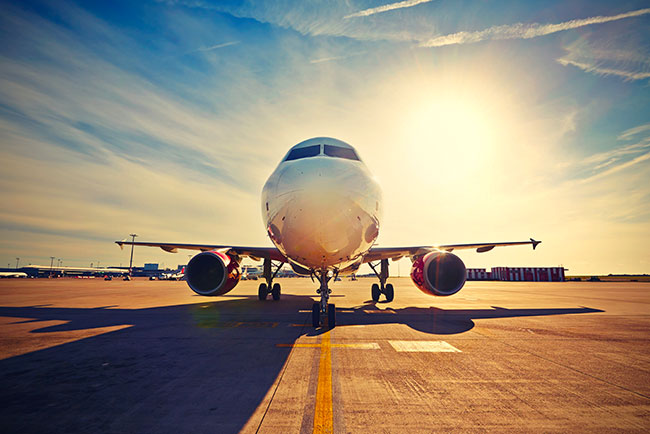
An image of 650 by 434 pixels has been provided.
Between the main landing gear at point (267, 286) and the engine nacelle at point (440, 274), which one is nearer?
the engine nacelle at point (440, 274)

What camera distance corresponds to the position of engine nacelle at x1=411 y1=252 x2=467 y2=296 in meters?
9.32

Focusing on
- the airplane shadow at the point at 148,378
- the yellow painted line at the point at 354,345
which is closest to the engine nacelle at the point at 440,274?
the airplane shadow at the point at 148,378

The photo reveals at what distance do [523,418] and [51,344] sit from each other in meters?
7.50

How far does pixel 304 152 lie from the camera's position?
738 centimetres

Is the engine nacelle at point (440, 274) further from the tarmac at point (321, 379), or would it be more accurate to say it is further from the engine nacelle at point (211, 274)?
the engine nacelle at point (211, 274)

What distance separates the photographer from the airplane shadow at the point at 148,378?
2.73m

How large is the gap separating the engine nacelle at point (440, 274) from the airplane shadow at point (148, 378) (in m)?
1.94

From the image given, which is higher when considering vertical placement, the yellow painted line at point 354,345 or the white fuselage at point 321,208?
the white fuselage at point 321,208

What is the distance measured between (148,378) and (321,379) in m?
2.24

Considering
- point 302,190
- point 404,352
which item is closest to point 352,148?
point 302,190

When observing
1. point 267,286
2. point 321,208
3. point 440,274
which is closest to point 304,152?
point 321,208

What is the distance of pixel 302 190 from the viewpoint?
5871 mm

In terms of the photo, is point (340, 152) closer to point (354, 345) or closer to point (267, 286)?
point (354, 345)

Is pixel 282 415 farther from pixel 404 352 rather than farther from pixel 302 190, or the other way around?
pixel 302 190
